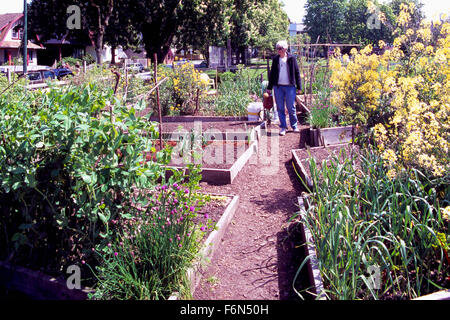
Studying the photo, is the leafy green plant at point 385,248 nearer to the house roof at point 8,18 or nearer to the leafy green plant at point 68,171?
the leafy green plant at point 68,171

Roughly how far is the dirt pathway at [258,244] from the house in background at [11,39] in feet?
128

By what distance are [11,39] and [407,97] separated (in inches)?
1841

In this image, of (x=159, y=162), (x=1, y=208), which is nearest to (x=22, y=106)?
(x=1, y=208)

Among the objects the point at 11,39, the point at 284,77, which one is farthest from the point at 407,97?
the point at 11,39

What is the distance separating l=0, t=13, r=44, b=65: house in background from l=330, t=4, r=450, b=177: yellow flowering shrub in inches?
1561

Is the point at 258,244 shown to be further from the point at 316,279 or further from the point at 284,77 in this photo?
the point at 284,77

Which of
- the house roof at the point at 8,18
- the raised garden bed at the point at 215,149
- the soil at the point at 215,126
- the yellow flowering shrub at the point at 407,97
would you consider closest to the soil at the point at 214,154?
the raised garden bed at the point at 215,149

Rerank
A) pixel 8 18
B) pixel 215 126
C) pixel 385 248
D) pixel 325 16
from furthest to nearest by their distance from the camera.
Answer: pixel 325 16 → pixel 8 18 → pixel 215 126 → pixel 385 248

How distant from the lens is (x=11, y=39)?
42406mm

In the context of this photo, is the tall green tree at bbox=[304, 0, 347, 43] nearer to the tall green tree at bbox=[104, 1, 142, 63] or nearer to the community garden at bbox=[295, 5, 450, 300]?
the tall green tree at bbox=[104, 1, 142, 63]

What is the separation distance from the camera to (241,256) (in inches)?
149

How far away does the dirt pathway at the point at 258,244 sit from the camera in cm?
324

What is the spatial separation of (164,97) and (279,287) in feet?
25.6
